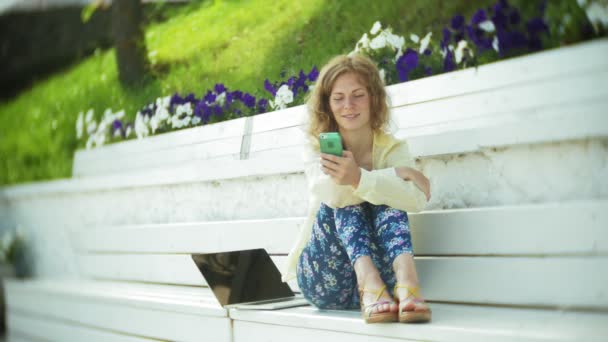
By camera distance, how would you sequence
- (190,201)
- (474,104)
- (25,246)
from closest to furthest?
1. (474,104)
2. (190,201)
3. (25,246)

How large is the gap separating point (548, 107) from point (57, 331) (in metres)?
2.57

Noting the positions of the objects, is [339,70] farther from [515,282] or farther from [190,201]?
[190,201]

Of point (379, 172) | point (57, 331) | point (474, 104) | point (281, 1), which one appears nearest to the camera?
point (379, 172)

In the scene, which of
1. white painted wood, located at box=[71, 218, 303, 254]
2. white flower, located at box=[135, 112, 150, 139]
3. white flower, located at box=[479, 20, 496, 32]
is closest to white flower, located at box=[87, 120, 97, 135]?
white flower, located at box=[135, 112, 150, 139]

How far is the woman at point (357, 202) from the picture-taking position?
1723mm

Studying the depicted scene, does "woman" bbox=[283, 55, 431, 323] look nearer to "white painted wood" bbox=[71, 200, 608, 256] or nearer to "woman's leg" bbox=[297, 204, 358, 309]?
"woman's leg" bbox=[297, 204, 358, 309]

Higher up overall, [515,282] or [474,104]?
[474,104]

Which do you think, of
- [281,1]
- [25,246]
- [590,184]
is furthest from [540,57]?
[25,246]

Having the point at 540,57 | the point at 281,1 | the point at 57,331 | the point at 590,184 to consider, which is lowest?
the point at 57,331

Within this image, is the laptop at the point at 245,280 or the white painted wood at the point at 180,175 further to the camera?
the white painted wood at the point at 180,175

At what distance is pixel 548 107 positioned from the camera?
1.72 m

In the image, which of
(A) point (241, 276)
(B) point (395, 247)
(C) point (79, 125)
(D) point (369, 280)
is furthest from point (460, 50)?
(C) point (79, 125)

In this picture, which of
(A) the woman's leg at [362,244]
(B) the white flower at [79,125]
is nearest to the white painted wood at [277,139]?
(A) the woman's leg at [362,244]

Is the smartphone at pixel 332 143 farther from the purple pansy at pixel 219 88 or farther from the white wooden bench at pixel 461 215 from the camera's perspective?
the purple pansy at pixel 219 88
